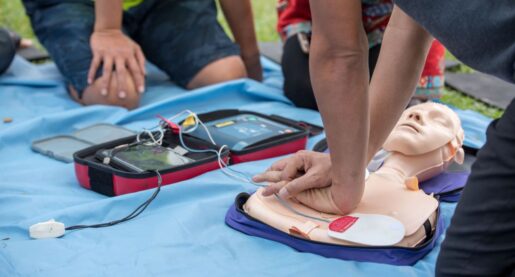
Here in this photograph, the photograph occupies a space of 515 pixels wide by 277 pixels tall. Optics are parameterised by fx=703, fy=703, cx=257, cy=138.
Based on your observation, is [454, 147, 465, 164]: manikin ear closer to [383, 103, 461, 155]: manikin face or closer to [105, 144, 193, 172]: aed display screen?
[383, 103, 461, 155]: manikin face

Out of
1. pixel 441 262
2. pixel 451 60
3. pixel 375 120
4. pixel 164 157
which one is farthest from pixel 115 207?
pixel 451 60

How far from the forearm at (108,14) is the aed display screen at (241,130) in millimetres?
586

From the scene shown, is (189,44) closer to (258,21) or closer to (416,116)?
(416,116)

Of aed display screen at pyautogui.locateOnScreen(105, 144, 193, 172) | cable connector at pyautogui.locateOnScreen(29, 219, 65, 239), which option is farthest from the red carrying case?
cable connector at pyautogui.locateOnScreen(29, 219, 65, 239)

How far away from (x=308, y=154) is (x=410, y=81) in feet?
0.75

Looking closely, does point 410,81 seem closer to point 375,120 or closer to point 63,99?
point 375,120

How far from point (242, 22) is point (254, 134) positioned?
858mm

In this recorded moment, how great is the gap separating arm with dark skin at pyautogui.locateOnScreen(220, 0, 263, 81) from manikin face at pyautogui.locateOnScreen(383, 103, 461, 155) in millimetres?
1027

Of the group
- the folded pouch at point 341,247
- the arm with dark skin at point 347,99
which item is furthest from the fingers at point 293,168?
the folded pouch at point 341,247

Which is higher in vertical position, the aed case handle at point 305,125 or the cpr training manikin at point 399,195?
the cpr training manikin at point 399,195

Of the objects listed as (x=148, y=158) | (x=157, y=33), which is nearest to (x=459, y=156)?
(x=148, y=158)

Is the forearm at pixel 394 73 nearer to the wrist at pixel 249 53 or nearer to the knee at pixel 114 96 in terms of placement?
the knee at pixel 114 96

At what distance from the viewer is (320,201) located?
1.28 meters

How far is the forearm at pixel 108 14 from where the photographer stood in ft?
7.25
